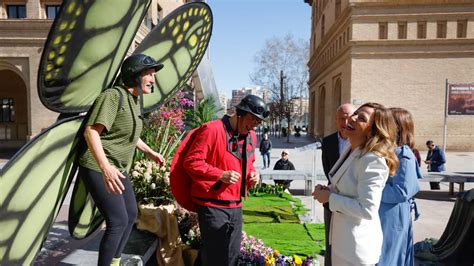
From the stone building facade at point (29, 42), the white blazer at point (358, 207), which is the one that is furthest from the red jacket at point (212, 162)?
the stone building facade at point (29, 42)

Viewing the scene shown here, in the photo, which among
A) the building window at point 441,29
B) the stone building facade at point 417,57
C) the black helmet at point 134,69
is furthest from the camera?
the building window at point 441,29

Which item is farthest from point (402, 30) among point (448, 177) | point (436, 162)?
point (448, 177)

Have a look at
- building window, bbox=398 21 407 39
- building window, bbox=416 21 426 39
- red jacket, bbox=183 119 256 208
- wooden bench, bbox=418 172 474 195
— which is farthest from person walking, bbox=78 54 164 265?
building window, bbox=416 21 426 39

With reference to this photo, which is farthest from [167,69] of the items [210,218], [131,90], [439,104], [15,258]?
[439,104]

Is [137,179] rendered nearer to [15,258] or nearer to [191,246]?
[191,246]

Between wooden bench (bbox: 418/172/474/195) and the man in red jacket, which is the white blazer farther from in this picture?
wooden bench (bbox: 418/172/474/195)

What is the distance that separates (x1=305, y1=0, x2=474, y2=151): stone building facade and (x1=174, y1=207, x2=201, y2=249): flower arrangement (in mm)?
20523

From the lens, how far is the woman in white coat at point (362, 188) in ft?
6.81

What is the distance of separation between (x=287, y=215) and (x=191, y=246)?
271 centimetres

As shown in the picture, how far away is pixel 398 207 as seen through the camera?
301cm

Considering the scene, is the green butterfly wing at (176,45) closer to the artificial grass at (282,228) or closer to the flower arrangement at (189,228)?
the flower arrangement at (189,228)

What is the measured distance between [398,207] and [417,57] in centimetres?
2317

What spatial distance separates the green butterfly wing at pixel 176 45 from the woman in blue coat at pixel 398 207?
262 centimetres

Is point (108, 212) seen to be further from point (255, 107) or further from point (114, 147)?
point (255, 107)
